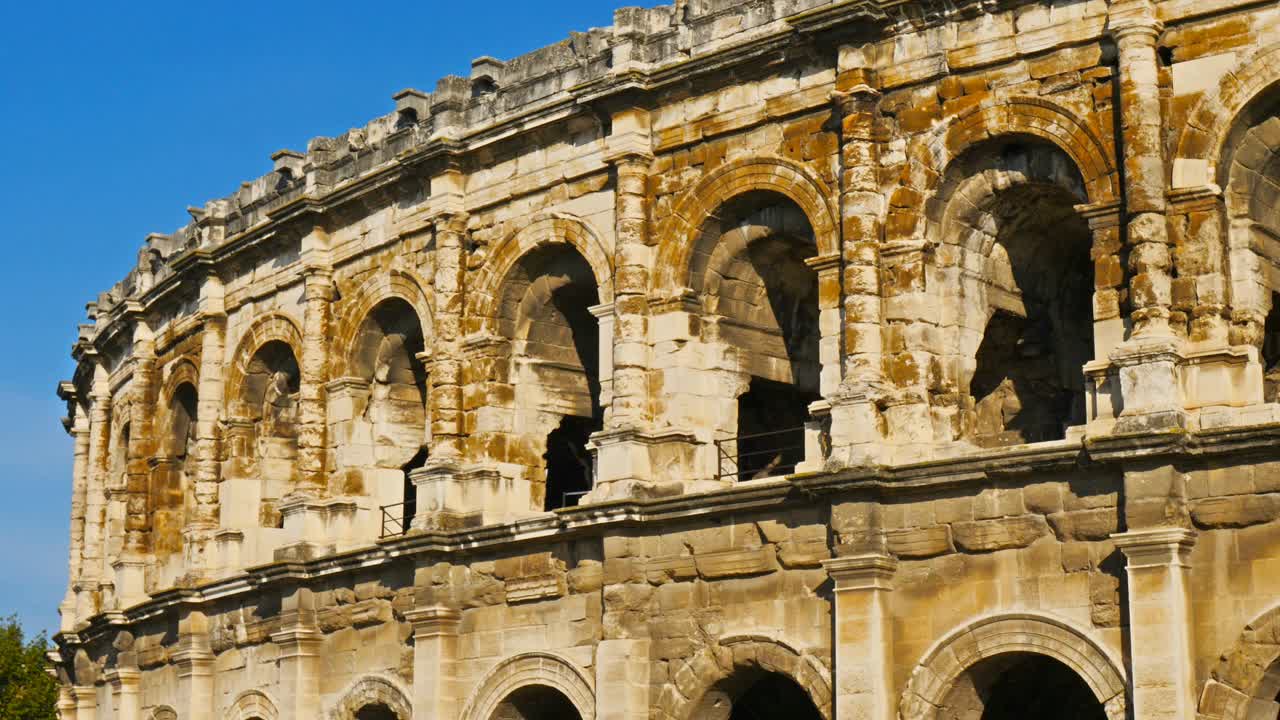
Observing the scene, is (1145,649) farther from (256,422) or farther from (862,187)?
(256,422)

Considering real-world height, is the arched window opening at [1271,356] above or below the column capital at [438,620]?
above

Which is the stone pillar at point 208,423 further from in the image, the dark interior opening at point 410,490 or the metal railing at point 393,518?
the metal railing at point 393,518

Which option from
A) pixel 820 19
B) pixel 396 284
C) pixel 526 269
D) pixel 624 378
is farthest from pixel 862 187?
pixel 396 284

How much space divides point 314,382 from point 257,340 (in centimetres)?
230

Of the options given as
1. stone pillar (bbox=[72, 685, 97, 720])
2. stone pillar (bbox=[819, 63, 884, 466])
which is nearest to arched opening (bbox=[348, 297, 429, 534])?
stone pillar (bbox=[819, 63, 884, 466])

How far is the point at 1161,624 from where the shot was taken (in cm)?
1841

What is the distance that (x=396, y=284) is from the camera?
26719 mm

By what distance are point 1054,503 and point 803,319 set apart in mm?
5224

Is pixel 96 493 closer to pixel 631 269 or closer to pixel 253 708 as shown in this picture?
pixel 253 708

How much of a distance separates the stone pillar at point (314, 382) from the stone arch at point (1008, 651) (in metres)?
9.96

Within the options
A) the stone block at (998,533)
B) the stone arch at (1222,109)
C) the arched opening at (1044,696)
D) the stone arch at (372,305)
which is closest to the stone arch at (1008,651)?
the stone block at (998,533)

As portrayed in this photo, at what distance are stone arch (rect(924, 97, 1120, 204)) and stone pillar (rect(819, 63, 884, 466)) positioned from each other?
65cm

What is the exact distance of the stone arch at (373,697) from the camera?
25.2 meters

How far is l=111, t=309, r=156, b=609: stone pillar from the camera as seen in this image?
106ft
